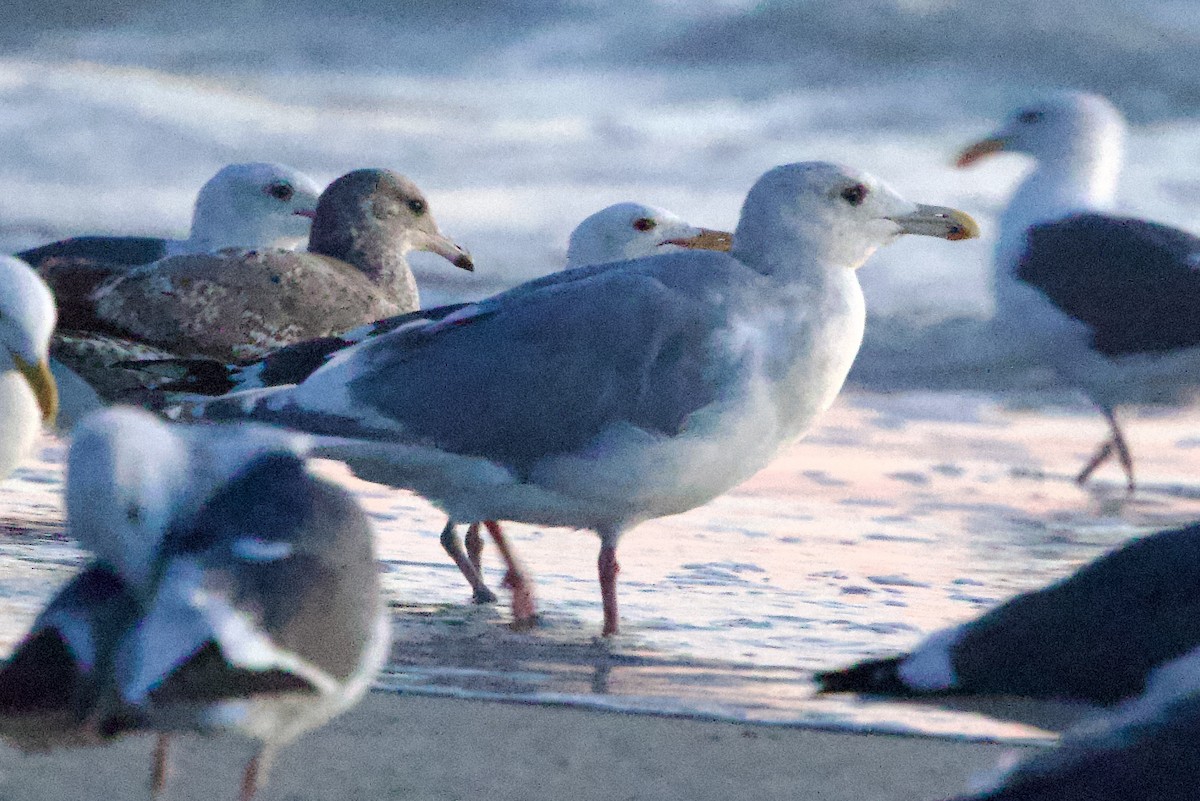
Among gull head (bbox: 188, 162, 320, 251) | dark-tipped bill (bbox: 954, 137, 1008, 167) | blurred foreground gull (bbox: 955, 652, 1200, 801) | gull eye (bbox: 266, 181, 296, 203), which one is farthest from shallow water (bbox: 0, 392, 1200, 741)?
dark-tipped bill (bbox: 954, 137, 1008, 167)

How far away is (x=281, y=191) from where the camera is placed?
773 cm

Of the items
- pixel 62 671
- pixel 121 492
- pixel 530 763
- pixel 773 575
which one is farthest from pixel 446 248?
pixel 62 671

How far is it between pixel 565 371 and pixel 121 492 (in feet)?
6.01

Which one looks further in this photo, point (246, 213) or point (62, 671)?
point (246, 213)

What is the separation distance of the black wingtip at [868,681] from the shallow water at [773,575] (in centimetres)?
17

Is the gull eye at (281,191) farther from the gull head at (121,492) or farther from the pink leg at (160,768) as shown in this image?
the gull head at (121,492)

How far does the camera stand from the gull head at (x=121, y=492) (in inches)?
103

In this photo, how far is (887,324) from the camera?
1269cm

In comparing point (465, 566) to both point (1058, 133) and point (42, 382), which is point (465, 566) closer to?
point (42, 382)

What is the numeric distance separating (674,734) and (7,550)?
2.33 m

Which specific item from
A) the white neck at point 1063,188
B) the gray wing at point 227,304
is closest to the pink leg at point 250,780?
the gray wing at point 227,304

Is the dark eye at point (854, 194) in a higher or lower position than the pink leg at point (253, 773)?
higher

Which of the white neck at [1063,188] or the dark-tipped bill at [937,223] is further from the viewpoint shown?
the white neck at [1063,188]

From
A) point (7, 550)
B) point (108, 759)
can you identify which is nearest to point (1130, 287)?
point (7, 550)
